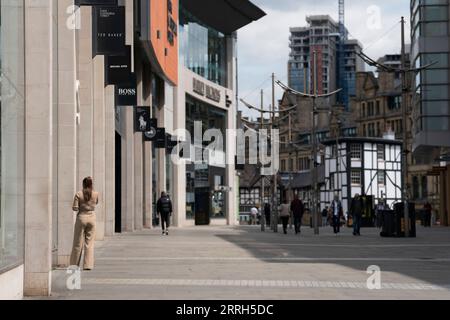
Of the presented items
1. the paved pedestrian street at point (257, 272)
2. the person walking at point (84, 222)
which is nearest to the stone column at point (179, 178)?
the paved pedestrian street at point (257, 272)

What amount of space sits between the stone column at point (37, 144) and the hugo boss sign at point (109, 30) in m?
10.3

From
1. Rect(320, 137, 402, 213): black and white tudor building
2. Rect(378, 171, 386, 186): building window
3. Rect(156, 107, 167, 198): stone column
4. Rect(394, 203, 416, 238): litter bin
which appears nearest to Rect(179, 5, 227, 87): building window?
Rect(156, 107, 167, 198): stone column

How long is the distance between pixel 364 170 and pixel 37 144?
85.5 metres

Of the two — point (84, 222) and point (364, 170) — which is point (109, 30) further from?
point (364, 170)

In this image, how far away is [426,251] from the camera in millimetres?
25344

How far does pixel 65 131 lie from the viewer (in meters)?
17.7

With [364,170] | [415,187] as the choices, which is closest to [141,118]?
[364,170]

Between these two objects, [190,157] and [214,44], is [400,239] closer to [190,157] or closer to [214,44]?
[190,157]

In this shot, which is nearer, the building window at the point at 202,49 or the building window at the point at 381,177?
the building window at the point at 202,49

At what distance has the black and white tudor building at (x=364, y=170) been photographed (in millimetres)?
96062

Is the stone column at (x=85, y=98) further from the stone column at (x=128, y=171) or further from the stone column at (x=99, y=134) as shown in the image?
the stone column at (x=128, y=171)

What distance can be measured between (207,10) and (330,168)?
43.6 metres

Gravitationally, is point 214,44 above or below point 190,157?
above

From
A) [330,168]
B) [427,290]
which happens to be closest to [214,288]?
[427,290]
